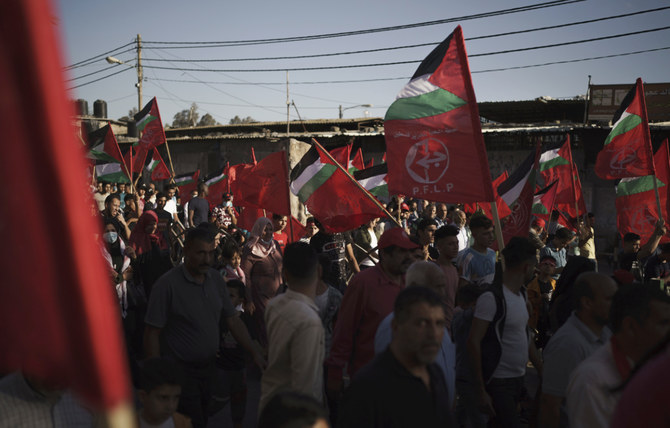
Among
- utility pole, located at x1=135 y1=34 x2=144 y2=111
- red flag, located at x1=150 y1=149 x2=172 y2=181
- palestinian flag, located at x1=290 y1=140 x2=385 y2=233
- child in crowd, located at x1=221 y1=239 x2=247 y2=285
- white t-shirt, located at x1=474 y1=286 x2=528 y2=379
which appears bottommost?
white t-shirt, located at x1=474 y1=286 x2=528 y2=379

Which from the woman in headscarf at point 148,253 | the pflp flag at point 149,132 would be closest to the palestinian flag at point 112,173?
the pflp flag at point 149,132

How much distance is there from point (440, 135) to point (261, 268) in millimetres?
2484

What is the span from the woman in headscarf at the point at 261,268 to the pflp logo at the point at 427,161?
206 centimetres

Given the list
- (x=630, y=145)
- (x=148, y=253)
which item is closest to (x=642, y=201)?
(x=630, y=145)

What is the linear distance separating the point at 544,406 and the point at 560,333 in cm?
45

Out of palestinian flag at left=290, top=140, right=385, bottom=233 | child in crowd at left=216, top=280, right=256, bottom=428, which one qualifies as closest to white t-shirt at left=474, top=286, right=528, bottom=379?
child in crowd at left=216, top=280, right=256, bottom=428

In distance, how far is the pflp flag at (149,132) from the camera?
14805 millimetres

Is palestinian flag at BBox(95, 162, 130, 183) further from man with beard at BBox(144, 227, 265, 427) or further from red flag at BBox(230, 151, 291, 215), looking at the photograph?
man with beard at BBox(144, 227, 265, 427)

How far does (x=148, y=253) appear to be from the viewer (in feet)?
22.8

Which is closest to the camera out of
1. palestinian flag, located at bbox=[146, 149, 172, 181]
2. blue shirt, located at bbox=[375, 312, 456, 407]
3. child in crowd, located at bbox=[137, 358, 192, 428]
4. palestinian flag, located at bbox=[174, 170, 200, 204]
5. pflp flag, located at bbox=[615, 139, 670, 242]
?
child in crowd, located at bbox=[137, 358, 192, 428]

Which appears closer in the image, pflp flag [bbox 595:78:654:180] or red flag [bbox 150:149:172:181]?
pflp flag [bbox 595:78:654:180]

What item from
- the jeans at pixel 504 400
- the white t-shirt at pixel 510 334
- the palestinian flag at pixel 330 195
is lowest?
the jeans at pixel 504 400

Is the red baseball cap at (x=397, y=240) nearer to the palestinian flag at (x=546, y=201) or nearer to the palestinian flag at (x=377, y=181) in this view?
the palestinian flag at (x=546, y=201)

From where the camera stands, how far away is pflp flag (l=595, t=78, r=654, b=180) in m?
8.02
